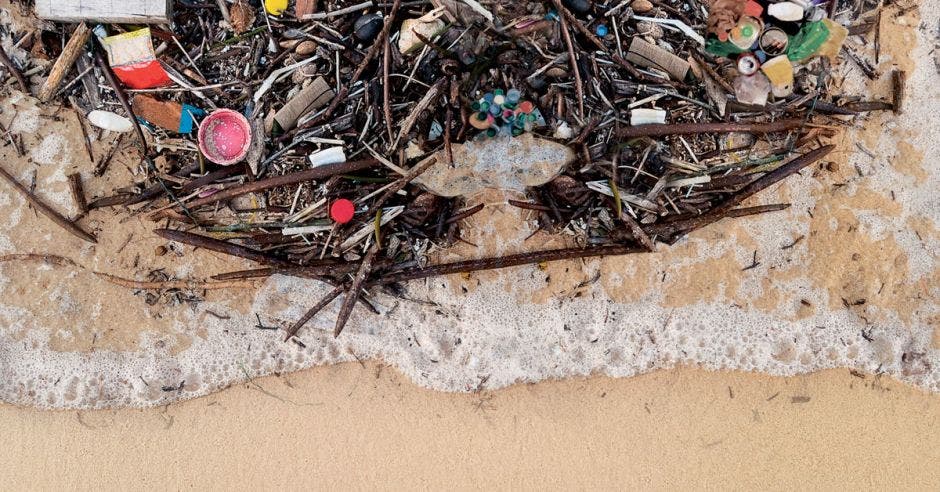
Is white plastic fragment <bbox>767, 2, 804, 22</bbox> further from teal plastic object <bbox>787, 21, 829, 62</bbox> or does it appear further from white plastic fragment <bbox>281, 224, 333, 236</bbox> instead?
white plastic fragment <bbox>281, 224, 333, 236</bbox>

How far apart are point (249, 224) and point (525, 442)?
2.25m

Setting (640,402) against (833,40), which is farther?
(640,402)

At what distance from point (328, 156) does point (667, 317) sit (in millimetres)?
2379

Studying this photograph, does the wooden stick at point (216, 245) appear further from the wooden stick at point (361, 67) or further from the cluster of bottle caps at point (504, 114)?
the cluster of bottle caps at point (504, 114)

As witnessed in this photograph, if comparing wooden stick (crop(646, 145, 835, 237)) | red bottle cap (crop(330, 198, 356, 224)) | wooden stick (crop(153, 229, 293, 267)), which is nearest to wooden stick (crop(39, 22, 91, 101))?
wooden stick (crop(153, 229, 293, 267))

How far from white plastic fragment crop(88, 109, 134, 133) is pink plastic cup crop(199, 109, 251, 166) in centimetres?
58

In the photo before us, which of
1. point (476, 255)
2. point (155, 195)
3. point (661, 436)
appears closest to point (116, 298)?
point (155, 195)

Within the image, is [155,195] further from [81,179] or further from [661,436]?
[661,436]

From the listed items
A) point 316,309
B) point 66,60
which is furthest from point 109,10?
point 316,309

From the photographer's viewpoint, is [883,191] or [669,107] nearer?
[669,107]

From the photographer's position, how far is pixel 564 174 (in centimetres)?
351

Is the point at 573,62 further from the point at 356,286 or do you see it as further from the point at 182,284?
the point at 182,284

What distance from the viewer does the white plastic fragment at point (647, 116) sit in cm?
341

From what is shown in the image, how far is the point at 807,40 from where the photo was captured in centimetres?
340
